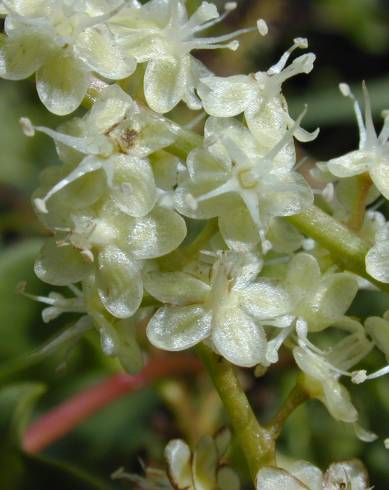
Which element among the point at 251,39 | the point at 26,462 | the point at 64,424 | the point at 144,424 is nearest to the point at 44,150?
the point at 251,39

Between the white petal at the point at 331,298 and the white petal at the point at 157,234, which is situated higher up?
the white petal at the point at 157,234

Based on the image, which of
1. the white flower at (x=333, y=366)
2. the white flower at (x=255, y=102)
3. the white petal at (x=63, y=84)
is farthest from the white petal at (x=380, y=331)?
the white petal at (x=63, y=84)

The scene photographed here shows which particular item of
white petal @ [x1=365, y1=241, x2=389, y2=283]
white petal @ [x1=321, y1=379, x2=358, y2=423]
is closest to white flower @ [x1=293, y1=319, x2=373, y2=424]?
white petal @ [x1=321, y1=379, x2=358, y2=423]

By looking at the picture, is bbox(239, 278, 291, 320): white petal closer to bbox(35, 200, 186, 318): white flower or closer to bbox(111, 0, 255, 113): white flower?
bbox(35, 200, 186, 318): white flower

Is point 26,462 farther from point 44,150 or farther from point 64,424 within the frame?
point 44,150

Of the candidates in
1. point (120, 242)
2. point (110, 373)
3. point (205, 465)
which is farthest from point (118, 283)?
point (110, 373)

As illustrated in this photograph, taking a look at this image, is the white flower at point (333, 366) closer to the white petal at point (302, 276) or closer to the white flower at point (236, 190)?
the white petal at point (302, 276)

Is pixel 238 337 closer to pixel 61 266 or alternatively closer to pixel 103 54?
pixel 61 266
